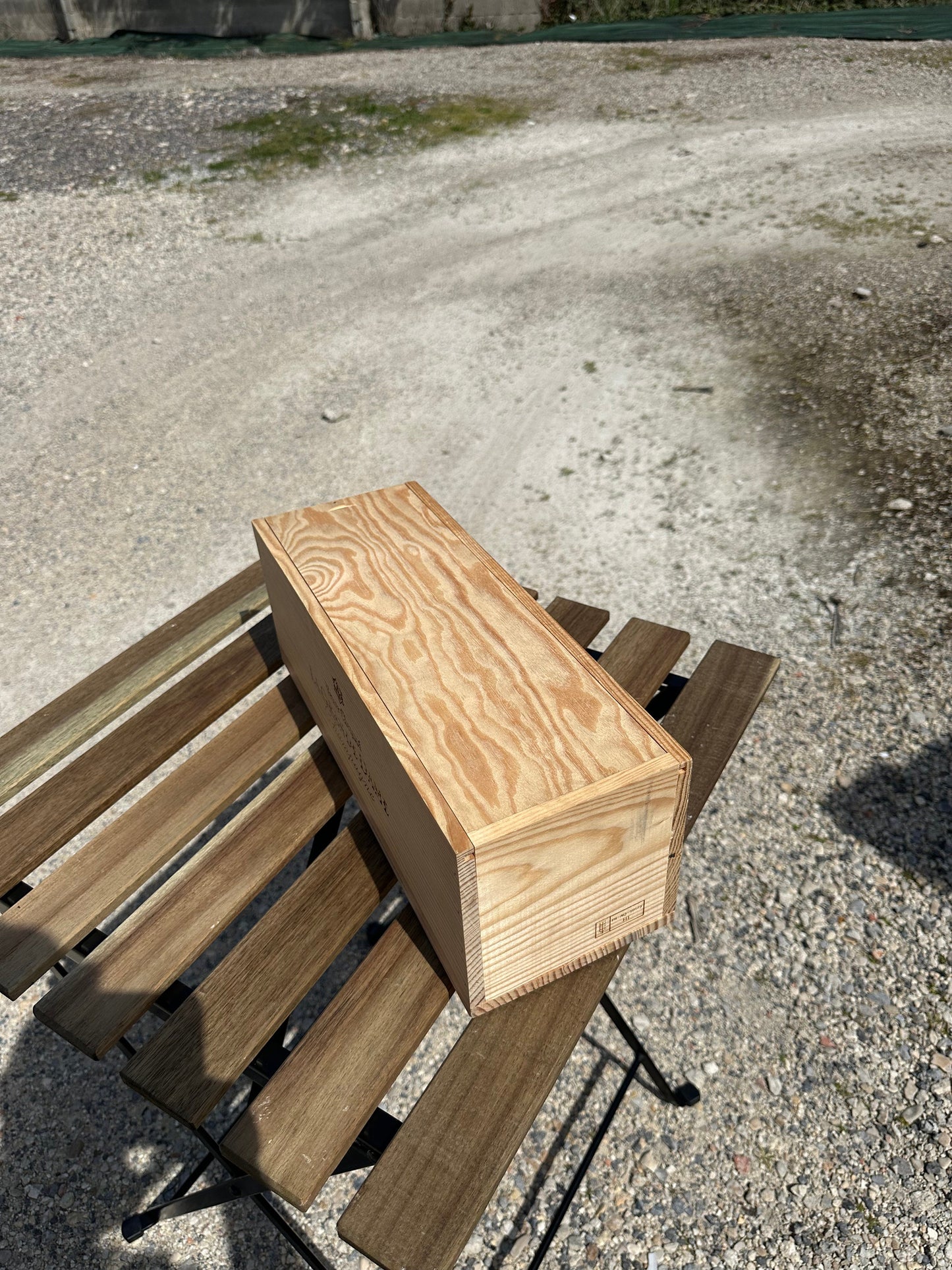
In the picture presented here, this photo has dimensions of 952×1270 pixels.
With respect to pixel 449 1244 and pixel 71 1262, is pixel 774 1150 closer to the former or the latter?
pixel 449 1244

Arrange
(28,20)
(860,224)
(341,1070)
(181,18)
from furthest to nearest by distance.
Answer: (28,20), (181,18), (860,224), (341,1070)

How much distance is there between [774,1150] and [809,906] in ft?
2.53

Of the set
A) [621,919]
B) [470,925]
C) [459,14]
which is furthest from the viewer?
[459,14]

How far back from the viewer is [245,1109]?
5.59ft

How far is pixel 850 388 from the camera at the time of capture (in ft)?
16.6

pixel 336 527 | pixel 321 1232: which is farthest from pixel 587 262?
pixel 321 1232

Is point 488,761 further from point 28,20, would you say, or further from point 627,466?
point 28,20

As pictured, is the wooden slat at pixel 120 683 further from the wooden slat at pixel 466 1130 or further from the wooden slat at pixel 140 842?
the wooden slat at pixel 466 1130

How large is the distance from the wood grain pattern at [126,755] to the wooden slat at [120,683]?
79mm

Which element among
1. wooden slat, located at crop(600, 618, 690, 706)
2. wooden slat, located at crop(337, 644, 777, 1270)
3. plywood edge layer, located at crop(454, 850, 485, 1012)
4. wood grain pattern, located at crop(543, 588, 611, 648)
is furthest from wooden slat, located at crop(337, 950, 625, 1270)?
wood grain pattern, located at crop(543, 588, 611, 648)

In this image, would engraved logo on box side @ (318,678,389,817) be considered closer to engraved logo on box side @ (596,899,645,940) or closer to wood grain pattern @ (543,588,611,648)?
engraved logo on box side @ (596,899,645,940)

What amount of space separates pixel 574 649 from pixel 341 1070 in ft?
3.00

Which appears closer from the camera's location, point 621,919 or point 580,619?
point 621,919

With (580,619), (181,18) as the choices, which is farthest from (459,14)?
(580,619)
